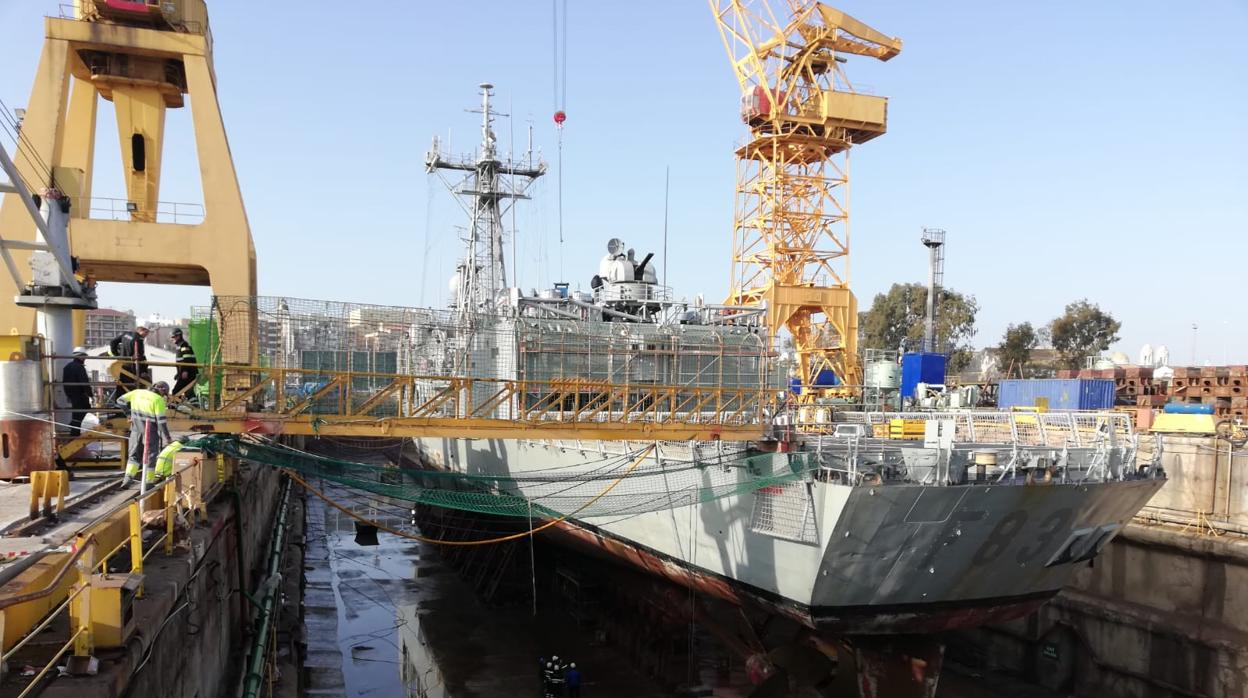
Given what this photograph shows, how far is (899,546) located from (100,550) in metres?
9.44

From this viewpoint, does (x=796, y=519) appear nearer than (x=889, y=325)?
Yes

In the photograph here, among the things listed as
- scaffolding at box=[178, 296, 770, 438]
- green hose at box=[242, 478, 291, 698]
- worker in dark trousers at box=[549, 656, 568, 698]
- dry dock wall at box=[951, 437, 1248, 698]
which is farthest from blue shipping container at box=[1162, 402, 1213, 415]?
green hose at box=[242, 478, 291, 698]

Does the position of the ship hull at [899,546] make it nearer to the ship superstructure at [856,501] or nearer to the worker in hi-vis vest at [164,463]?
the ship superstructure at [856,501]

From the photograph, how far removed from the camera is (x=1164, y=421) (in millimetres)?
17109

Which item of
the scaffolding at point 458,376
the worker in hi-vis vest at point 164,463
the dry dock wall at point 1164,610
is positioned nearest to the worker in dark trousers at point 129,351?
→ the scaffolding at point 458,376

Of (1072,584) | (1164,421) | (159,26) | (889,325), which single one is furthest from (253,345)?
(889,325)

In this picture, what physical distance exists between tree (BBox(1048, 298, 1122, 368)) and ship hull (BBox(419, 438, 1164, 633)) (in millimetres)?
40025

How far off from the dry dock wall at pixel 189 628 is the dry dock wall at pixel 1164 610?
15734 millimetres

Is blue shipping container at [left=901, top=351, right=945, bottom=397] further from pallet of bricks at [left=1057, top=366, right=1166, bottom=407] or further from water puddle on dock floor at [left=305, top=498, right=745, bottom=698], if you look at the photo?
water puddle on dock floor at [left=305, top=498, right=745, bottom=698]

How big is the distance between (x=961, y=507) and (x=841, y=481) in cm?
177

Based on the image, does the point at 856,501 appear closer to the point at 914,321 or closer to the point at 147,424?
the point at 147,424

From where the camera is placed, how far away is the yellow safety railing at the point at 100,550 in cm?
450

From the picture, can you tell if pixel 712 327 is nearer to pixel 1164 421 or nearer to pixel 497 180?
pixel 1164 421

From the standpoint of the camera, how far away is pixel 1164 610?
15281mm
